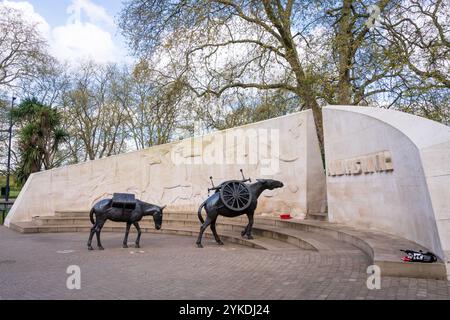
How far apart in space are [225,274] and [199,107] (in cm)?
1041

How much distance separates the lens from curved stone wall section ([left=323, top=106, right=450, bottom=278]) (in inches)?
202

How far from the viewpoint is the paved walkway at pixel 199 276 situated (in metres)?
4.26

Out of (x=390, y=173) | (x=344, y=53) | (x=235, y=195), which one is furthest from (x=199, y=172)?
(x=390, y=173)

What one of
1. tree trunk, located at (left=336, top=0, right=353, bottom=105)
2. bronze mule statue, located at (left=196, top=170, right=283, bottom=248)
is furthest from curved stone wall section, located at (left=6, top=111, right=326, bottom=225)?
bronze mule statue, located at (left=196, top=170, right=283, bottom=248)

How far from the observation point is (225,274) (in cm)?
540

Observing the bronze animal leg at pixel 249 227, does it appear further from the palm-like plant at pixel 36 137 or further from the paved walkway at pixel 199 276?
the palm-like plant at pixel 36 137

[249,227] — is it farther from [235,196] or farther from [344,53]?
[344,53]

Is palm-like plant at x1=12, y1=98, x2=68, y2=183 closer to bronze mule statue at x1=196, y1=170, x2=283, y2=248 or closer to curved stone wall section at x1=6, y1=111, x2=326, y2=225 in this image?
curved stone wall section at x1=6, y1=111, x2=326, y2=225

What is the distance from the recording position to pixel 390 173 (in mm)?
7168

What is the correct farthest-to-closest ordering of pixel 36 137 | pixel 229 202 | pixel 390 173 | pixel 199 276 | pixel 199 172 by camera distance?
pixel 36 137, pixel 199 172, pixel 229 202, pixel 390 173, pixel 199 276

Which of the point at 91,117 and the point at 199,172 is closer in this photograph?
the point at 199,172

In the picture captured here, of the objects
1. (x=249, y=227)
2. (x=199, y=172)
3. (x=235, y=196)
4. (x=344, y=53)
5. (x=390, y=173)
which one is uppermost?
(x=344, y=53)

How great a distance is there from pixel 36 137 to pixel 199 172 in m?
11.4
